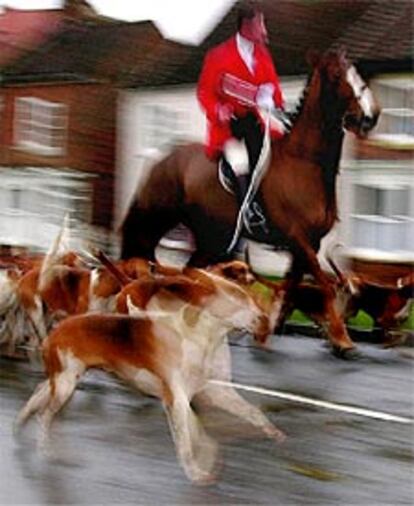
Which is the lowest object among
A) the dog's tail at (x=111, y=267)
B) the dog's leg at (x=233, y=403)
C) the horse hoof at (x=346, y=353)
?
the dog's leg at (x=233, y=403)

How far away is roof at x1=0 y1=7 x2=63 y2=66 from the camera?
12.3 ft

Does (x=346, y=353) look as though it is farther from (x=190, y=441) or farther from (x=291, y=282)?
(x=190, y=441)

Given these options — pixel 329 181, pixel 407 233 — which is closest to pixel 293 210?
pixel 329 181

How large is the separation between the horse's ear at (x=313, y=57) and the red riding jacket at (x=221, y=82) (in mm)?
112

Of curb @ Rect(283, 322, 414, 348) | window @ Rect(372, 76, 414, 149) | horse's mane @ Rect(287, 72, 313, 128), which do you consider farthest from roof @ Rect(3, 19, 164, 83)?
curb @ Rect(283, 322, 414, 348)

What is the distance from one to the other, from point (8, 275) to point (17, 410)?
1.38 feet

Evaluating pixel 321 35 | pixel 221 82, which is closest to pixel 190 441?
pixel 221 82

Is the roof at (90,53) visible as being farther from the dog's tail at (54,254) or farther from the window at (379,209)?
the window at (379,209)

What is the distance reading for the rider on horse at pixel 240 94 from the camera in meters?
3.38

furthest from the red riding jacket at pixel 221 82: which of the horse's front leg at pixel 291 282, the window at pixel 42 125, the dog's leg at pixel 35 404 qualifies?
the dog's leg at pixel 35 404

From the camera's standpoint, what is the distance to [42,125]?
12.0 ft

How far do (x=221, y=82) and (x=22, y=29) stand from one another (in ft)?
2.25

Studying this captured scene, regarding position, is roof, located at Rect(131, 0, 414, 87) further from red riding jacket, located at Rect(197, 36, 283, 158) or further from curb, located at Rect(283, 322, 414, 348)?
curb, located at Rect(283, 322, 414, 348)

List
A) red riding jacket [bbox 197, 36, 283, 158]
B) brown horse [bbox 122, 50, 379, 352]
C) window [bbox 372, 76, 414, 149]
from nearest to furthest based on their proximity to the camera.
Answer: window [bbox 372, 76, 414, 149] → brown horse [bbox 122, 50, 379, 352] → red riding jacket [bbox 197, 36, 283, 158]
